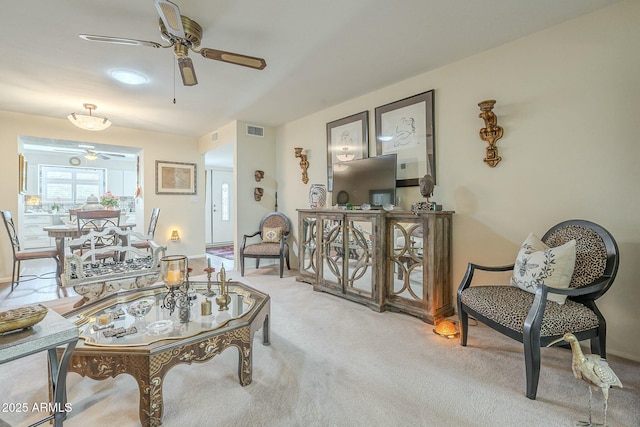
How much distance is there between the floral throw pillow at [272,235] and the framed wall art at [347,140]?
3.64ft

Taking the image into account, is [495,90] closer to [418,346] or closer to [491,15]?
[491,15]

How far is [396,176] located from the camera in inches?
128

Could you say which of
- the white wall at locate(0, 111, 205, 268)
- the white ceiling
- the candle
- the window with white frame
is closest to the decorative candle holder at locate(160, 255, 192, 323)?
the candle

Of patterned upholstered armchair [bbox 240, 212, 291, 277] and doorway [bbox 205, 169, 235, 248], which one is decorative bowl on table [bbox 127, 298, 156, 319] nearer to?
patterned upholstered armchair [bbox 240, 212, 291, 277]

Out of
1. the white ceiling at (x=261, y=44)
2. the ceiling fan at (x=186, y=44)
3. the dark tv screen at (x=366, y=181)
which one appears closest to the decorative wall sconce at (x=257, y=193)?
the white ceiling at (x=261, y=44)

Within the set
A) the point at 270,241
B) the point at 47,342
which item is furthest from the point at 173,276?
the point at 270,241

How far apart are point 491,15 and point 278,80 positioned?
6.67ft

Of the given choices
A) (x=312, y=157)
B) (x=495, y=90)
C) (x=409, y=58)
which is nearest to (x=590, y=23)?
(x=495, y=90)

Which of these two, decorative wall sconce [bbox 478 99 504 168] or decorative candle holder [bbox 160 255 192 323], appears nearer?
decorative candle holder [bbox 160 255 192 323]

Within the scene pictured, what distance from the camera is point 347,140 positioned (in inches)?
152

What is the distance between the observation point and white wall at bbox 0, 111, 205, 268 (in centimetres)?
421

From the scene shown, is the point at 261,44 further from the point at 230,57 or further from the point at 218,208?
the point at 218,208

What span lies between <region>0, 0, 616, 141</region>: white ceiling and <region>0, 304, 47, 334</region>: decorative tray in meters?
1.99

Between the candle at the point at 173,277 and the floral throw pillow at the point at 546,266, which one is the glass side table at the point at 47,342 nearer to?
the candle at the point at 173,277
